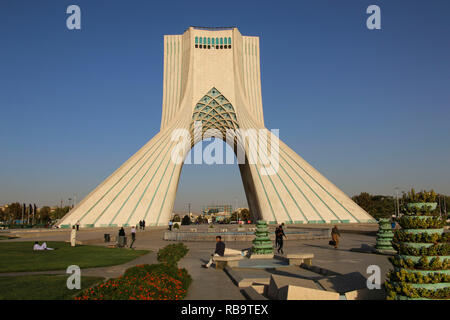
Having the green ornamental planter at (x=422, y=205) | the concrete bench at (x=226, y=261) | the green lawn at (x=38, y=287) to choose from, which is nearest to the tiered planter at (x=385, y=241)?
the concrete bench at (x=226, y=261)

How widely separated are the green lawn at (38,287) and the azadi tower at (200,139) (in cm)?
1588

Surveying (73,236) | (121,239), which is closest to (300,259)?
(121,239)

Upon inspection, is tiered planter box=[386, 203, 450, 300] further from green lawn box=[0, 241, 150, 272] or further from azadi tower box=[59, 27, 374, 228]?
azadi tower box=[59, 27, 374, 228]

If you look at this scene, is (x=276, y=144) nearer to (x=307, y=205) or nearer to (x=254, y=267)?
(x=307, y=205)

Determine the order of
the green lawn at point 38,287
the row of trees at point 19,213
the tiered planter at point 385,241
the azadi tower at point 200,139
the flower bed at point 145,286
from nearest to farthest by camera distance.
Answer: the flower bed at point 145,286
the green lawn at point 38,287
the tiered planter at point 385,241
the azadi tower at point 200,139
the row of trees at point 19,213

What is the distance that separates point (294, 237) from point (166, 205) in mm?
11832

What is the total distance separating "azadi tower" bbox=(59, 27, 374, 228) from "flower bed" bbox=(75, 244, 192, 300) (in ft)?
58.2

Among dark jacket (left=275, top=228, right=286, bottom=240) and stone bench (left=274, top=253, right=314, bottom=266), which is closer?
stone bench (left=274, top=253, right=314, bottom=266)

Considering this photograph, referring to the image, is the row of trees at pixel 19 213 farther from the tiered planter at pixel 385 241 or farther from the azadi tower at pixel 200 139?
the tiered planter at pixel 385 241

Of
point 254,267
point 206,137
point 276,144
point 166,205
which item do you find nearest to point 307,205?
point 276,144

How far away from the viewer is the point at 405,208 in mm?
4203

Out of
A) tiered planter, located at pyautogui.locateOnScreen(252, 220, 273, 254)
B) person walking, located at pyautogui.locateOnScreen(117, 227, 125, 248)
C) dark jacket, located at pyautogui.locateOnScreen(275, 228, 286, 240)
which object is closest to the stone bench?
tiered planter, located at pyautogui.locateOnScreen(252, 220, 273, 254)

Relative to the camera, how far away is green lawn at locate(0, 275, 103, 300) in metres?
5.46

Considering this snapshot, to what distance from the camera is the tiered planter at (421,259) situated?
3.76 m
